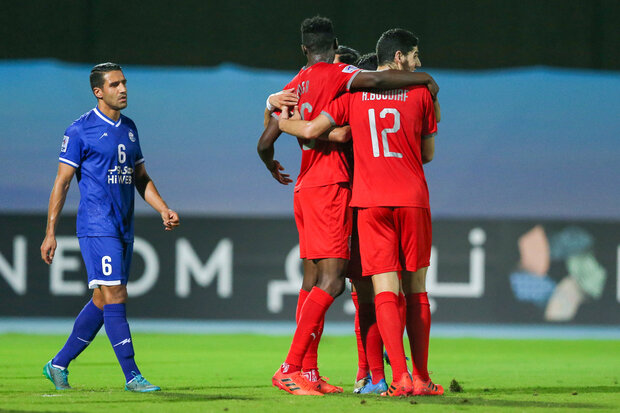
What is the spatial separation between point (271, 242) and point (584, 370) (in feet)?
14.1

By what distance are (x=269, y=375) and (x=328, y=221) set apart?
1.81m

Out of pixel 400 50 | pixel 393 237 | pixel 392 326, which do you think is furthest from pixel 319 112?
pixel 392 326

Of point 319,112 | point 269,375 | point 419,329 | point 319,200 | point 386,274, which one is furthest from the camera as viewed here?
point 269,375

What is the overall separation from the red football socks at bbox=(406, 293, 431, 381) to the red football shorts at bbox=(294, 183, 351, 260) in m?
0.43

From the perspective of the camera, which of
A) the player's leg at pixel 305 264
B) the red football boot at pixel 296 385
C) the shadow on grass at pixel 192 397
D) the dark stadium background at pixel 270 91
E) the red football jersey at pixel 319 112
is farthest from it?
the dark stadium background at pixel 270 91

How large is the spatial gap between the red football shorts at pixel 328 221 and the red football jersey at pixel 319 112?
0.18 feet

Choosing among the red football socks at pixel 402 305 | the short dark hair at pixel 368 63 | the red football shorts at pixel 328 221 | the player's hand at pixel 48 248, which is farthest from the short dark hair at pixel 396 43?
the player's hand at pixel 48 248

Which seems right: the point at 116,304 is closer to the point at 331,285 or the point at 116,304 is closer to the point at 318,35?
the point at 331,285

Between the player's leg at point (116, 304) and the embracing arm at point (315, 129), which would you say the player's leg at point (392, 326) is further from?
the player's leg at point (116, 304)

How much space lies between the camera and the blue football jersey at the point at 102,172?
507 centimetres

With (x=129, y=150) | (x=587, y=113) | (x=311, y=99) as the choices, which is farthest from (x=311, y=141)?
(x=587, y=113)

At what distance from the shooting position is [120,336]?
4.98 metres

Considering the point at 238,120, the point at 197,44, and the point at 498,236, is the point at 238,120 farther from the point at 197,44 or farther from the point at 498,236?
the point at 498,236

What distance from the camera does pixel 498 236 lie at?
1004cm
